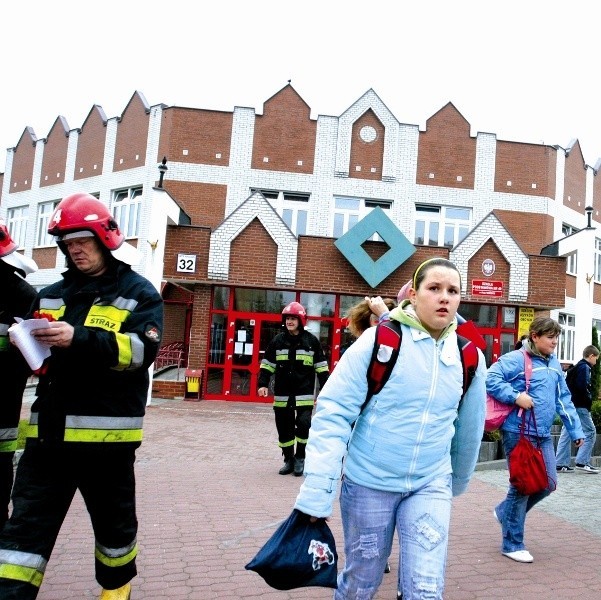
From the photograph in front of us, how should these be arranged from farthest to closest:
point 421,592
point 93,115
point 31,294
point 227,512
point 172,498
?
→ point 93,115 < point 172,498 < point 227,512 < point 31,294 < point 421,592

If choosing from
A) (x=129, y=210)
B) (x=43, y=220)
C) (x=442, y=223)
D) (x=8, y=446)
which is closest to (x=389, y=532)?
(x=8, y=446)

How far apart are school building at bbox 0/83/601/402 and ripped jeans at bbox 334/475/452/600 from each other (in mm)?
13854

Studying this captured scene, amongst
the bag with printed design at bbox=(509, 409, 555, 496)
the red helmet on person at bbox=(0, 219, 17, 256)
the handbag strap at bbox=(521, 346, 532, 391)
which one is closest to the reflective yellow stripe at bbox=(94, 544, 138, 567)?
the red helmet on person at bbox=(0, 219, 17, 256)

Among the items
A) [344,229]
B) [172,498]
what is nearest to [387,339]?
[172,498]

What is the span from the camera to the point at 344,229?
71.1 ft

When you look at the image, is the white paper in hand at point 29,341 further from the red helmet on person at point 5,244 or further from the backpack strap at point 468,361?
the backpack strap at point 468,361

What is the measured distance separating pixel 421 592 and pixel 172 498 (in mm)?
4171

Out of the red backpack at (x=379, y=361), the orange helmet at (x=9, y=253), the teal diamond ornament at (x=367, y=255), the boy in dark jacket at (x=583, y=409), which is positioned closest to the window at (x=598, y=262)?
the teal diamond ornament at (x=367, y=255)

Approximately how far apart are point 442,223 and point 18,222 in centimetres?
1768

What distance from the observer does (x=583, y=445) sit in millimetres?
8977

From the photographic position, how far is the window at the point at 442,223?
72.1ft

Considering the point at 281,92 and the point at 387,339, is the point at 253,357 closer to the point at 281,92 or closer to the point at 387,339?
the point at 281,92

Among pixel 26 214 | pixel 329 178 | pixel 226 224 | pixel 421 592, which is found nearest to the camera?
pixel 421 592

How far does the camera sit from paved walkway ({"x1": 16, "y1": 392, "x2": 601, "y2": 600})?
3.89 m
